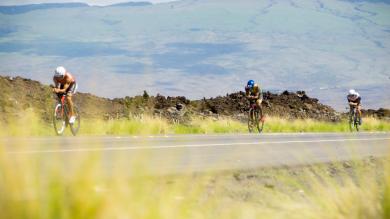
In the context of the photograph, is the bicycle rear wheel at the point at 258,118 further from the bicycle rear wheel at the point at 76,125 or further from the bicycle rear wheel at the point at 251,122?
the bicycle rear wheel at the point at 76,125

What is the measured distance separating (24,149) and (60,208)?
1.16m

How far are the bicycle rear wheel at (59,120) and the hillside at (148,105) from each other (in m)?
6.88

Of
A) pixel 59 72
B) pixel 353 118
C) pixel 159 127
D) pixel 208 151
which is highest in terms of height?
pixel 59 72

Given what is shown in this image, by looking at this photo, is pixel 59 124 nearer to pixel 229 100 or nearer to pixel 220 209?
pixel 220 209

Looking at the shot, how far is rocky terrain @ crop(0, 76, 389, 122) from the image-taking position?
31.2 meters

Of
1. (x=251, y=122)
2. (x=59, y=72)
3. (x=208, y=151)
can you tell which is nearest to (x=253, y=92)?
(x=251, y=122)

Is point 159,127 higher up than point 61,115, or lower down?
lower down

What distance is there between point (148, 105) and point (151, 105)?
33 centimetres

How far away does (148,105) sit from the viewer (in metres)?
37.6

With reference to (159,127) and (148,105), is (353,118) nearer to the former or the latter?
(148,105)

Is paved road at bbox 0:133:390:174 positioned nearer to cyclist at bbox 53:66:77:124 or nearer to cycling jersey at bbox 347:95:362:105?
cyclist at bbox 53:66:77:124

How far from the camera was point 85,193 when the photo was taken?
5844 mm

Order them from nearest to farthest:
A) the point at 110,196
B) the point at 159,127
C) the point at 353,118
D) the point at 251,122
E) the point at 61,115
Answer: the point at 110,196, the point at 61,115, the point at 159,127, the point at 251,122, the point at 353,118

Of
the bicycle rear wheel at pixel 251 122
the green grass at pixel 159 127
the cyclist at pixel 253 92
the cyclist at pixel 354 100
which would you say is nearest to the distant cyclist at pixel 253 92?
the cyclist at pixel 253 92
